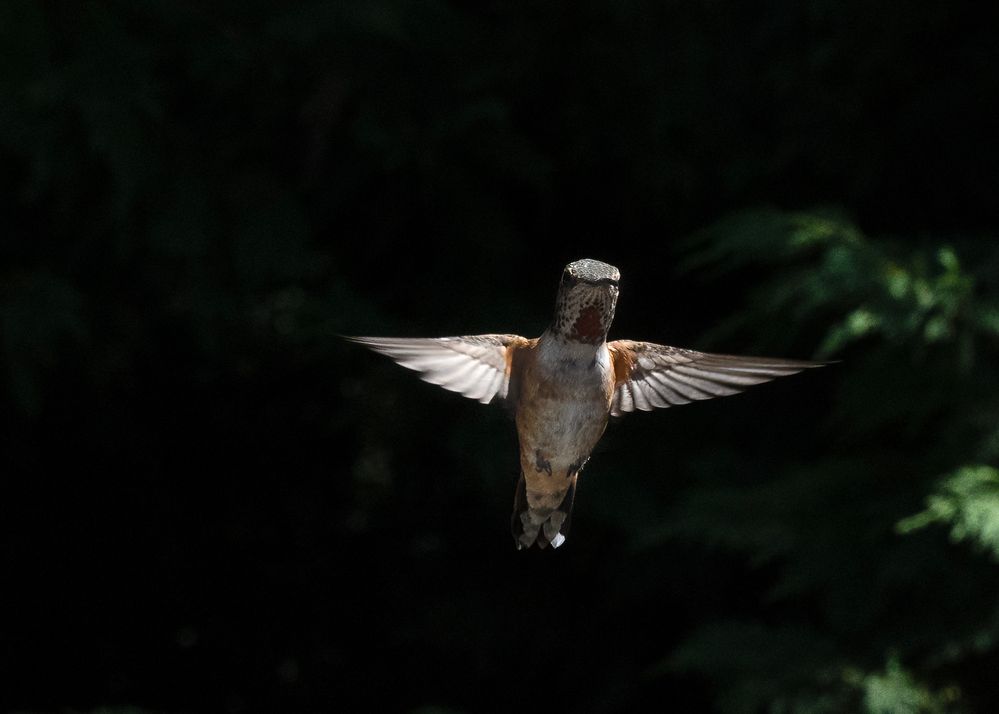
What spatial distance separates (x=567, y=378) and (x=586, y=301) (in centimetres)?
16

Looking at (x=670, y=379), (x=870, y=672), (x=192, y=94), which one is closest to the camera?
(x=670, y=379)

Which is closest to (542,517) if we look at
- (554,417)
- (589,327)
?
(554,417)

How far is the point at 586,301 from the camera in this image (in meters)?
1.16

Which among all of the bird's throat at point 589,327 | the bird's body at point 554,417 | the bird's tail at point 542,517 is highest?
the bird's throat at point 589,327

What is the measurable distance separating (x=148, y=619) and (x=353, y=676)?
2.25ft

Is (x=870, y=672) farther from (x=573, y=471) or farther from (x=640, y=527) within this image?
(x=573, y=471)

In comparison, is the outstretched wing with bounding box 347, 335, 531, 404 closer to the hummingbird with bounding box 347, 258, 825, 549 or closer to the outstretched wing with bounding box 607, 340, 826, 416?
the hummingbird with bounding box 347, 258, 825, 549

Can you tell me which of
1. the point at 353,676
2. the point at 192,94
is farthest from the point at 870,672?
the point at 192,94

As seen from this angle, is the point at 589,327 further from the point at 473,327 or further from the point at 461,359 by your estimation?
the point at 473,327

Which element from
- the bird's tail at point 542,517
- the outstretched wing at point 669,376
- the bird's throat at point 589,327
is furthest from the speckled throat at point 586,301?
the bird's tail at point 542,517

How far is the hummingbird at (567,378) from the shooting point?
1.18 metres

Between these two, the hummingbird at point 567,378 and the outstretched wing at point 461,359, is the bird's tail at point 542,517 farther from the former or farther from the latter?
the outstretched wing at point 461,359

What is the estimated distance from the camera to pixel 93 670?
3.70 meters

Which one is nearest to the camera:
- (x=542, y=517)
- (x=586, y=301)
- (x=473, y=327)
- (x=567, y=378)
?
(x=586, y=301)
